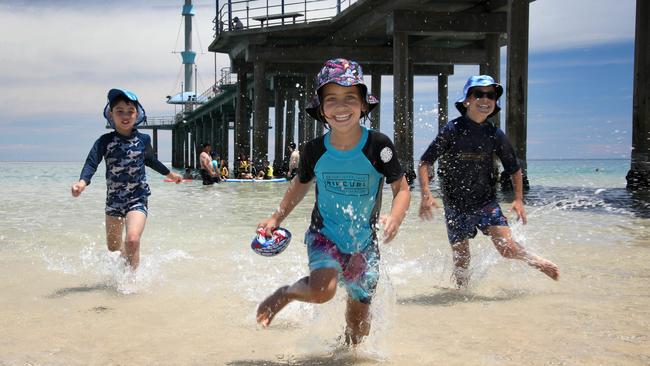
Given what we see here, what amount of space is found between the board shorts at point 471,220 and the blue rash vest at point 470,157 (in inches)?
1.6

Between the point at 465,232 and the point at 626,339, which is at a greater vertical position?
the point at 465,232

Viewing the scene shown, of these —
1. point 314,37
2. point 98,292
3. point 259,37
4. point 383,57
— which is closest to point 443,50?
point 383,57

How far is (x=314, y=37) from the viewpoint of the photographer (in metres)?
30.2

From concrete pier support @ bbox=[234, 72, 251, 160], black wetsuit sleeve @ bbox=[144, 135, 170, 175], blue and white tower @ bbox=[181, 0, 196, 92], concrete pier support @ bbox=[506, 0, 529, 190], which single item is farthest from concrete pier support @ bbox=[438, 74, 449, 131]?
blue and white tower @ bbox=[181, 0, 196, 92]

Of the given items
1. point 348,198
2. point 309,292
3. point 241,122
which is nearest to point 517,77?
point 348,198

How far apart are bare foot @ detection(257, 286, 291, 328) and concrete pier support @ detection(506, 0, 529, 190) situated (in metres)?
16.0

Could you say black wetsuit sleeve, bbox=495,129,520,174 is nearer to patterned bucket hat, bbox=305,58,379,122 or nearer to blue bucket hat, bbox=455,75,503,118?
blue bucket hat, bbox=455,75,503,118

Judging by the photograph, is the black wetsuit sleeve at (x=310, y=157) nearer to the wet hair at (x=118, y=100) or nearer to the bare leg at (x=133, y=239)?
the bare leg at (x=133, y=239)

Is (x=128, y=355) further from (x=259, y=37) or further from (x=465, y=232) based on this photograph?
(x=259, y=37)

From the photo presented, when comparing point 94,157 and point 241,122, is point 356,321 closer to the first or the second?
point 94,157

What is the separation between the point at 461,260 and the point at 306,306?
1.55m

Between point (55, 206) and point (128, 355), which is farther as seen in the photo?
point (55, 206)

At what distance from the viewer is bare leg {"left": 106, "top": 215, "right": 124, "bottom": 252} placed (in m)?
6.22

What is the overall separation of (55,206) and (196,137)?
58.7 metres
